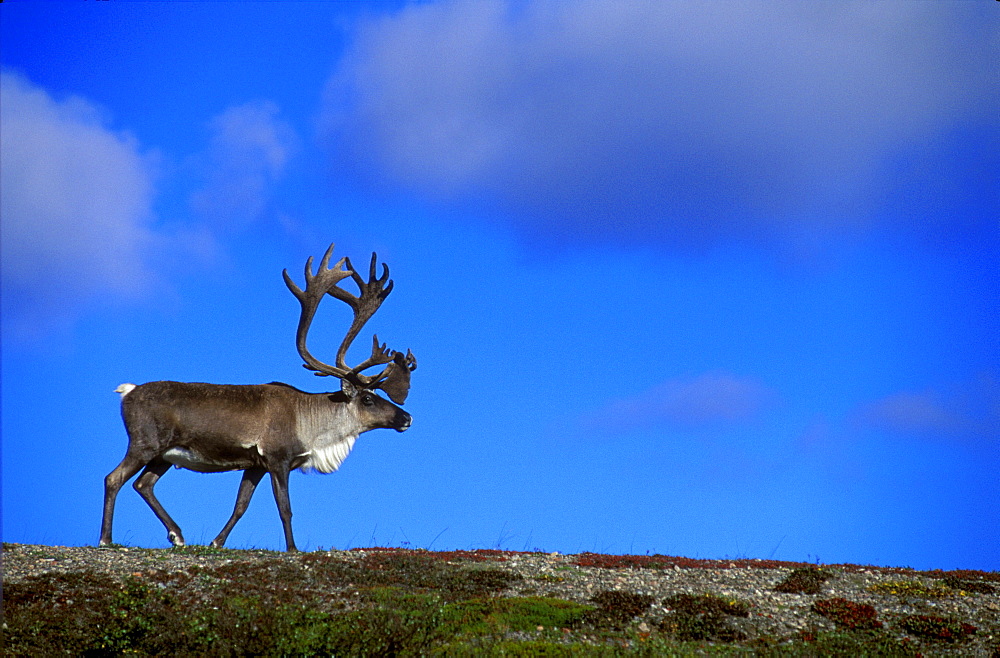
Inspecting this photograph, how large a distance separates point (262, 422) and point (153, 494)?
95.8 inches

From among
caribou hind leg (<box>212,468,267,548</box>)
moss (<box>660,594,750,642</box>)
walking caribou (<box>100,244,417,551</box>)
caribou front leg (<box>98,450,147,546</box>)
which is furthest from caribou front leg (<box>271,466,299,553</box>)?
moss (<box>660,594,750,642</box>)

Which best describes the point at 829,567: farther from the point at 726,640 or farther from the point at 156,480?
the point at 156,480

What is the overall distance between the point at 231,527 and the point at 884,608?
38.1 feet

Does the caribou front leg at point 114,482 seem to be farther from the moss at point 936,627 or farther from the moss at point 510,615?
the moss at point 936,627

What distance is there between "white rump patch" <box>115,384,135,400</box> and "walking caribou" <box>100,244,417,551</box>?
0.06 ft

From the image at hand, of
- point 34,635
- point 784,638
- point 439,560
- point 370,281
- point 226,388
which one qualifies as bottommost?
point 784,638

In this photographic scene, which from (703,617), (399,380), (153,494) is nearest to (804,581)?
(703,617)

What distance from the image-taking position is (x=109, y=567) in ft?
50.4

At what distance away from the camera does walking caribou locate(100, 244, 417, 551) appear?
1836cm

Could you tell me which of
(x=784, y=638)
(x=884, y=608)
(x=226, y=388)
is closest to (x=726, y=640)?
(x=784, y=638)

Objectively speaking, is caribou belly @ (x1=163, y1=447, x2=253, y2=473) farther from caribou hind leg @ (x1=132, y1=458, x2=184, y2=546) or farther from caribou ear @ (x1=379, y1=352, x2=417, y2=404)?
caribou ear @ (x1=379, y1=352, x2=417, y2=404)

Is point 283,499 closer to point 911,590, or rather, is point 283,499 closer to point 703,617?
point 703,617

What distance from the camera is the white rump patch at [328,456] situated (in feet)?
63.9

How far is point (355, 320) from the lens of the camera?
2073cm
